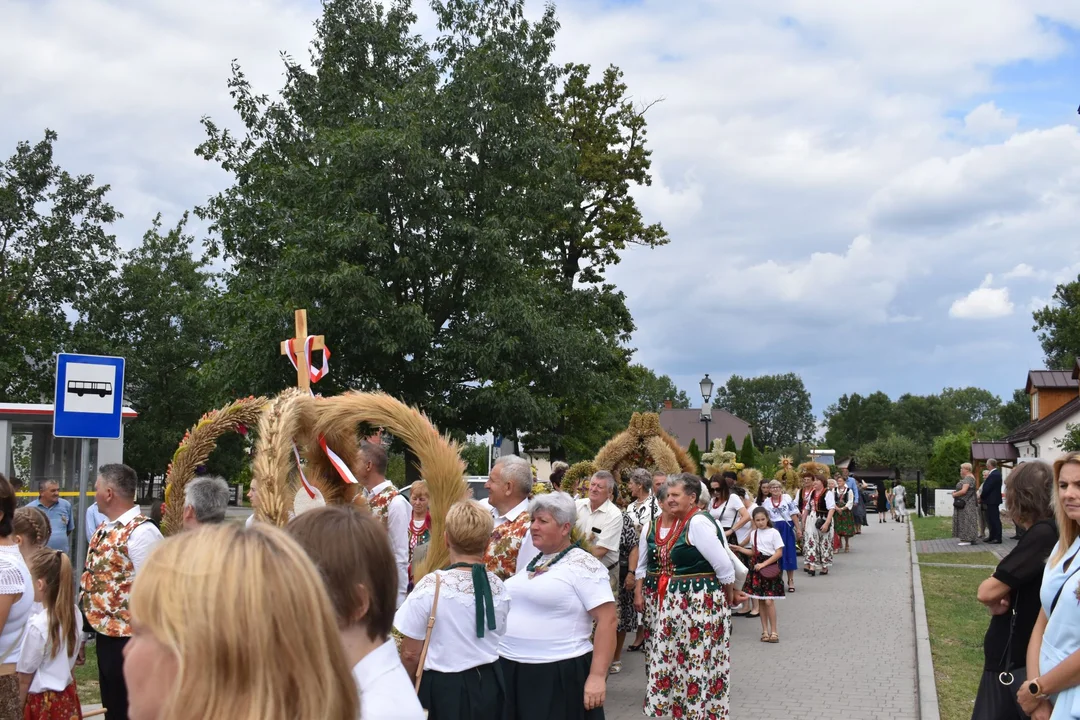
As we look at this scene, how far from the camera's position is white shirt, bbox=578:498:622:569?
934cm

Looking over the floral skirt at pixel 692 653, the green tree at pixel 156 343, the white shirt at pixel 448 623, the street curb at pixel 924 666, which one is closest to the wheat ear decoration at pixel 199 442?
the white shirt at pixel 448 623

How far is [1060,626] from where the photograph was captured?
3.96 metres

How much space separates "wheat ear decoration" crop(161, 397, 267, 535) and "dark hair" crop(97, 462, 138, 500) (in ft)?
0.66

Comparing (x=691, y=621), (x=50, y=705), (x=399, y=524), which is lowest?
(x=50, y=705)

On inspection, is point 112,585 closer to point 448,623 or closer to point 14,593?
point 14,593

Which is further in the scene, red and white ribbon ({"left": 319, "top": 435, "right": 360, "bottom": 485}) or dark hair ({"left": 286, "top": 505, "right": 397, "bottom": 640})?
red and white ribbon ({"left": 319, "top": 435, "right": 360, "bottom": 485})

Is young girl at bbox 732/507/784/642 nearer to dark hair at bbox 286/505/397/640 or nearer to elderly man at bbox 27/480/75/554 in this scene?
elderly man at bbox 27/480/75/554

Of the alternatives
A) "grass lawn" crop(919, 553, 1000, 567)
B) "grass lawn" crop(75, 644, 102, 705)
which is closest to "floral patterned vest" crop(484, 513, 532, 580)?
"grass lawn" crop(75, 644, 102, 705)

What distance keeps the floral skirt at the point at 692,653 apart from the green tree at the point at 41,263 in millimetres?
26799

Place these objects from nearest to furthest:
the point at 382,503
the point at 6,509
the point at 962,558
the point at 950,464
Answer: the point at 6,509, the point at 382,503, the point at 962,558, the point at 950,464

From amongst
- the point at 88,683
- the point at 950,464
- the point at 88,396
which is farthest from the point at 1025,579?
→ the point at 950,464

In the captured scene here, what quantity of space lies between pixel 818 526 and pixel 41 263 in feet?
→ 80.3

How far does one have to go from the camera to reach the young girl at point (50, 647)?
16.6 ft

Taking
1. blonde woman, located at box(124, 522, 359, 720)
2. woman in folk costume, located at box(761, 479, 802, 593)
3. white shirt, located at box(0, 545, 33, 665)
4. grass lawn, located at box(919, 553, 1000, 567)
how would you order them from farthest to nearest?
1. grass lawn, located at box(919, 553, 1000, 567)
2. woman in folk costume, located at box(761, 479, 802, 593)
3. white shirt, located at box(0, 545, 33, 665)
4. blonde woman, located at box(124, 522, 359, 720)
